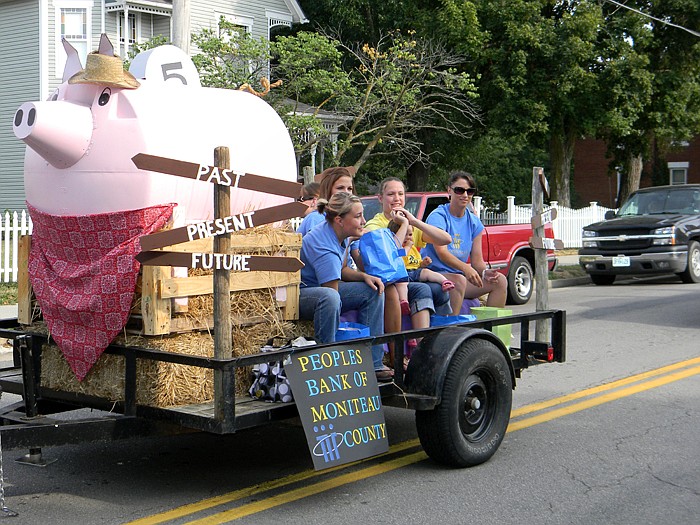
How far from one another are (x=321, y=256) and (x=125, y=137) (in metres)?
1.46

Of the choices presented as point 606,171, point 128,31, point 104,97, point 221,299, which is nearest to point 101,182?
point 104,97

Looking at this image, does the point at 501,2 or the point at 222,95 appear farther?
the point at 501,2

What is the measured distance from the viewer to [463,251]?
7.36 metres

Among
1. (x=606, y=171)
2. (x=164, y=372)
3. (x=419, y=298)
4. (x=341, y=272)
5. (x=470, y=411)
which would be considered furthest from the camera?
(x=606, y=171)

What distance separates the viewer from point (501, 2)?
27.2 meters

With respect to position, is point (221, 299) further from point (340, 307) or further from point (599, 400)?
point (599, 400)

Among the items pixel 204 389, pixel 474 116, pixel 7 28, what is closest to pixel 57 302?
pixel 204 389

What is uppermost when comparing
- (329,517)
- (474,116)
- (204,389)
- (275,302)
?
(474,116)

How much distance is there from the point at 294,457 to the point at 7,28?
25341 millimetres

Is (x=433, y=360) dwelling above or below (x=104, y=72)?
below

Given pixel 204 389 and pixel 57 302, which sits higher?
pixel 57 302

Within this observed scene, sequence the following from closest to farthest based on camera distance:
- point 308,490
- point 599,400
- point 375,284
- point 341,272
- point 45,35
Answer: point 308,490, point 375,284, point 341,272, point 599,400, point 45,35

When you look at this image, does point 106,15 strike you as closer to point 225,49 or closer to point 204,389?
point 225,49

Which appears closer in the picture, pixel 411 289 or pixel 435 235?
pixel 411 289
